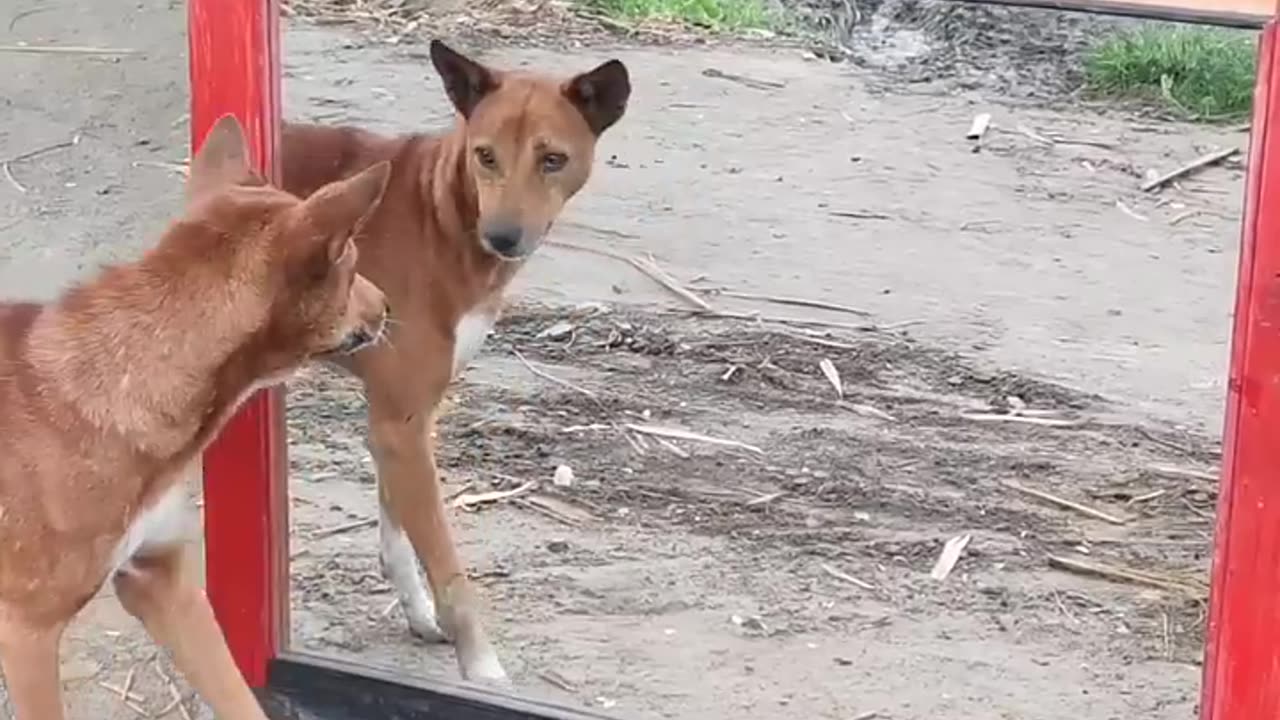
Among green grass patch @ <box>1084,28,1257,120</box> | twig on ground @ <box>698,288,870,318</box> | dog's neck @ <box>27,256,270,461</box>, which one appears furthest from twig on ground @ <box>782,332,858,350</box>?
dog's neck @ <box>27,256,270,461</box>

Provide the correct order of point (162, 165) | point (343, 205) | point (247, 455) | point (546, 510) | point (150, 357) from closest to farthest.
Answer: point (343, 205) < point (150, 357) < point (247, 455) < point (546, 510) < point (162, 165)

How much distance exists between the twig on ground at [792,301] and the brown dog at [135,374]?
8.34ft

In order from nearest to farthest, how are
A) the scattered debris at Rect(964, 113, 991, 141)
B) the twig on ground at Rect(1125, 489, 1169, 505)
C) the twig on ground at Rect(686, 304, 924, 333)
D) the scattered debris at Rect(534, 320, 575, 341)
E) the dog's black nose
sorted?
the dog's black nose < the twig on ground at Rect(1125, 489, 1169, 505) < the scattered debris at Rect(534, 320, 575, 341) < the twig on ground at Rect(686, 304, 924, 333) < the scattered debris at Rect(964, 113, 991, 141)

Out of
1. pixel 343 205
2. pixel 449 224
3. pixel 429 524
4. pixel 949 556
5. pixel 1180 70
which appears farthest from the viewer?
pixel 1180 70

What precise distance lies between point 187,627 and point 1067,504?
2.14 metres

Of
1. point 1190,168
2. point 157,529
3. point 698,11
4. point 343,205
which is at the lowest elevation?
point 1190,168

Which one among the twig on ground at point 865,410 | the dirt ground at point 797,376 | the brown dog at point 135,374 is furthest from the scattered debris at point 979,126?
the brown dog at point 135,374

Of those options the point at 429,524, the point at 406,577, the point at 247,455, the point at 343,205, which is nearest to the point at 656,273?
the point at 406,577

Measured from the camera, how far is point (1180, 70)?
17.9 feet

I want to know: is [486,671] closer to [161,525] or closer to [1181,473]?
[161,525]

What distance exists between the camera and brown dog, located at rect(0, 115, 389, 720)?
10.7 feet

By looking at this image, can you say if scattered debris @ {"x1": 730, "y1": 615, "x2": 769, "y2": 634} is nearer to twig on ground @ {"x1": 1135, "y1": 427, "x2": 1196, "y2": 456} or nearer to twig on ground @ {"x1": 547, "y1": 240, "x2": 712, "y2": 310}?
twig on ground @ {"x1": 1135, "y1": 427, "x2": 1196, "y2": 456}

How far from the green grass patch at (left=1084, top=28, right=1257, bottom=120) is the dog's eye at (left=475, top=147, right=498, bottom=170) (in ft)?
4.02

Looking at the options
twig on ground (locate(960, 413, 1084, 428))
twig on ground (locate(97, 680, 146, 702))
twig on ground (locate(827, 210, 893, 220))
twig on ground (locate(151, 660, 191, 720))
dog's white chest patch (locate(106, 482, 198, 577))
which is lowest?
twig on ground (locate(97, 680, 146, 702))
